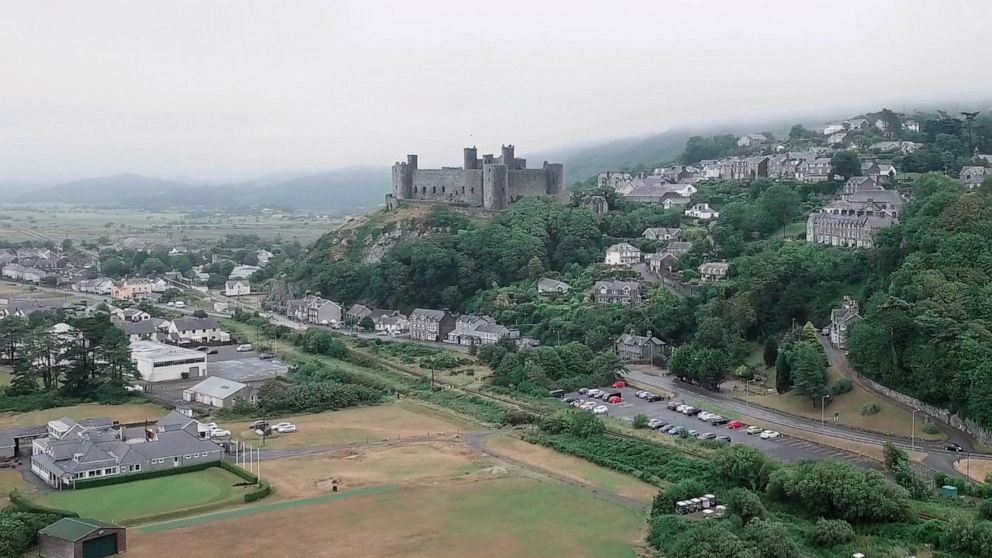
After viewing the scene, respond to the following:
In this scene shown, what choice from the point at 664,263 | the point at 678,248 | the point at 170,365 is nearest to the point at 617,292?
the point at 664,263

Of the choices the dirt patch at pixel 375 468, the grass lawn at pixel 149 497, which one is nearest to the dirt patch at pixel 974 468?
the dirt patch at pixel 375 468

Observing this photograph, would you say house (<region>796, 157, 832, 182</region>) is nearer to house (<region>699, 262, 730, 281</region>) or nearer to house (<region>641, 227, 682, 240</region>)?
house (<region>641, 227, 682, 240</region>)

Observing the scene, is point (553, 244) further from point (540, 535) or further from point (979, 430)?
point (540, 535)

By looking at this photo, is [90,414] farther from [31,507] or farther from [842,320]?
[842,320]

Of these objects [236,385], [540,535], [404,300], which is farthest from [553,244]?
[540,535]

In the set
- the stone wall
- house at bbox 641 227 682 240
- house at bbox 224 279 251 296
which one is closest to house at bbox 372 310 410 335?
house at bbox 641 227 682 240
